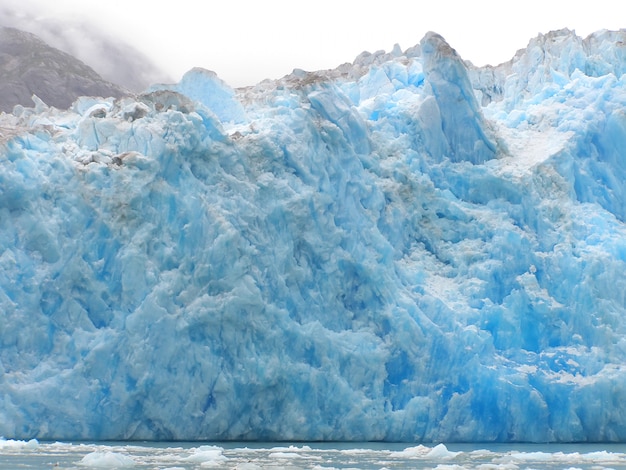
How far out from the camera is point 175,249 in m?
20.3

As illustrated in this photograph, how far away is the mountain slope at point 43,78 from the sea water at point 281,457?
33.1 meters

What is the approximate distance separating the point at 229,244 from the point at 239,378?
275cm

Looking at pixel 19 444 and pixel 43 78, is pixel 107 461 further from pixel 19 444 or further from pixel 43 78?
pixel 43 78

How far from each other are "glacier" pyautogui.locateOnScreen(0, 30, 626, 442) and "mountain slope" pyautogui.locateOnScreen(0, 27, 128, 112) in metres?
25.3

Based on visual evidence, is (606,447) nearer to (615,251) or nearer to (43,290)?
(615,251)

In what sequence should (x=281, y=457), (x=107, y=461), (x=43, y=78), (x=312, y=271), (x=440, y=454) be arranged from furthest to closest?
(x=43, y=78), (x=312, y=271), (x=440, y=454), (x=281, y=457), (x=107, y=461)

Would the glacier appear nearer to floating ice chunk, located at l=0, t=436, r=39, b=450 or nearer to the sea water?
the sea water

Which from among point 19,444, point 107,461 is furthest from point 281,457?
point 19,444

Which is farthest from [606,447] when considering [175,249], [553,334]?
[175,249]

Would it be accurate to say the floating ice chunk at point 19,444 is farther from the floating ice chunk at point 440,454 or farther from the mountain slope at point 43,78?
the mountain slope at point 43,78

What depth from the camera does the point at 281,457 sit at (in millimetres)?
15742

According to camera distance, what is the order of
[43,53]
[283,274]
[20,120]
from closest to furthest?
[283,274] → [20,120] → [43,53]

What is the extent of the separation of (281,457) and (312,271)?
6287 millimetres

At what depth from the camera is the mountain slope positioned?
48.8 metres
